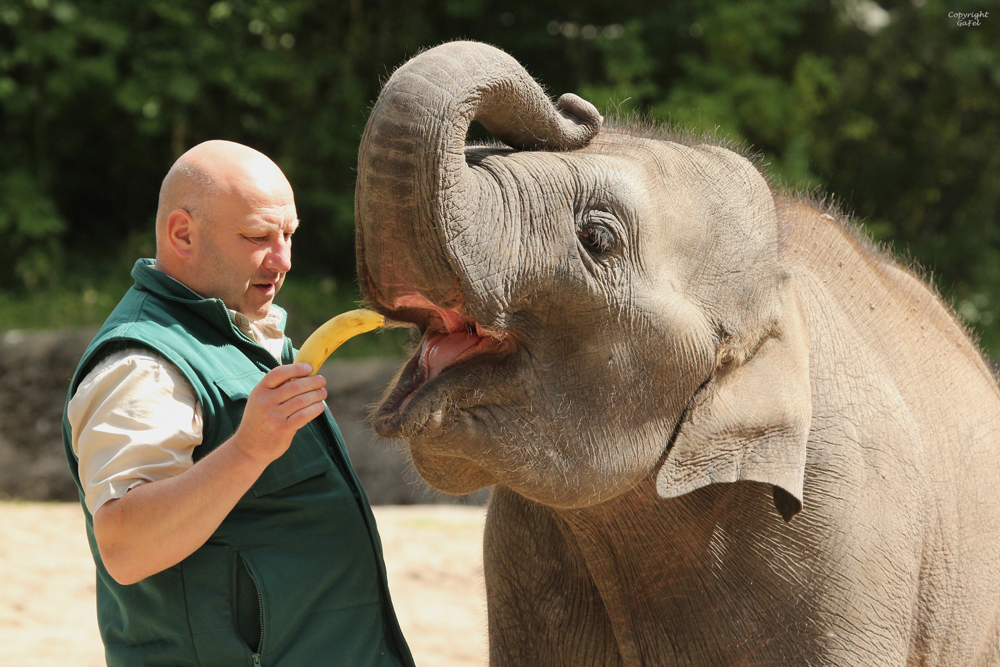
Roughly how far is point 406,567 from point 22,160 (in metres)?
7.01

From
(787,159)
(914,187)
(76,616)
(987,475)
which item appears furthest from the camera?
(914,187)

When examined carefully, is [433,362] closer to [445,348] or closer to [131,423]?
[445,348]

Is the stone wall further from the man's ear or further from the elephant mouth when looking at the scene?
the elephant mouth

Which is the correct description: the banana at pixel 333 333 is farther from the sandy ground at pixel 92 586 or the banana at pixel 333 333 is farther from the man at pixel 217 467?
the sandy ground at pixel 92 586

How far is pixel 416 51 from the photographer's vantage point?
902 cm

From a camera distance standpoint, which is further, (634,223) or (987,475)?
(987,475)

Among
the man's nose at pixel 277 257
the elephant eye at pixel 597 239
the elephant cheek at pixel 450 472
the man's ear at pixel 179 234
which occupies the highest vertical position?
the elephant eye at pixel 597 239

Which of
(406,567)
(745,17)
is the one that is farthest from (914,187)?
(406,567)

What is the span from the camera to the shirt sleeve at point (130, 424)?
1.64m

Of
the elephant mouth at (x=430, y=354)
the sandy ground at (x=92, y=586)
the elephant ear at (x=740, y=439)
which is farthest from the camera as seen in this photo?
the sandy ground at (x=92, y=586)

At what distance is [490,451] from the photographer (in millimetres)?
1628

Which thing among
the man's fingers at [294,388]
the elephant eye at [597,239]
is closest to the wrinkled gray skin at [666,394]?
the elephant eye at [597,239]

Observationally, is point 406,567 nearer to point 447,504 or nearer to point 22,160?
point 447,504

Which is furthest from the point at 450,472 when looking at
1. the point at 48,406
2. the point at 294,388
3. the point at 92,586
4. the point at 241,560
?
the point at 48,406
